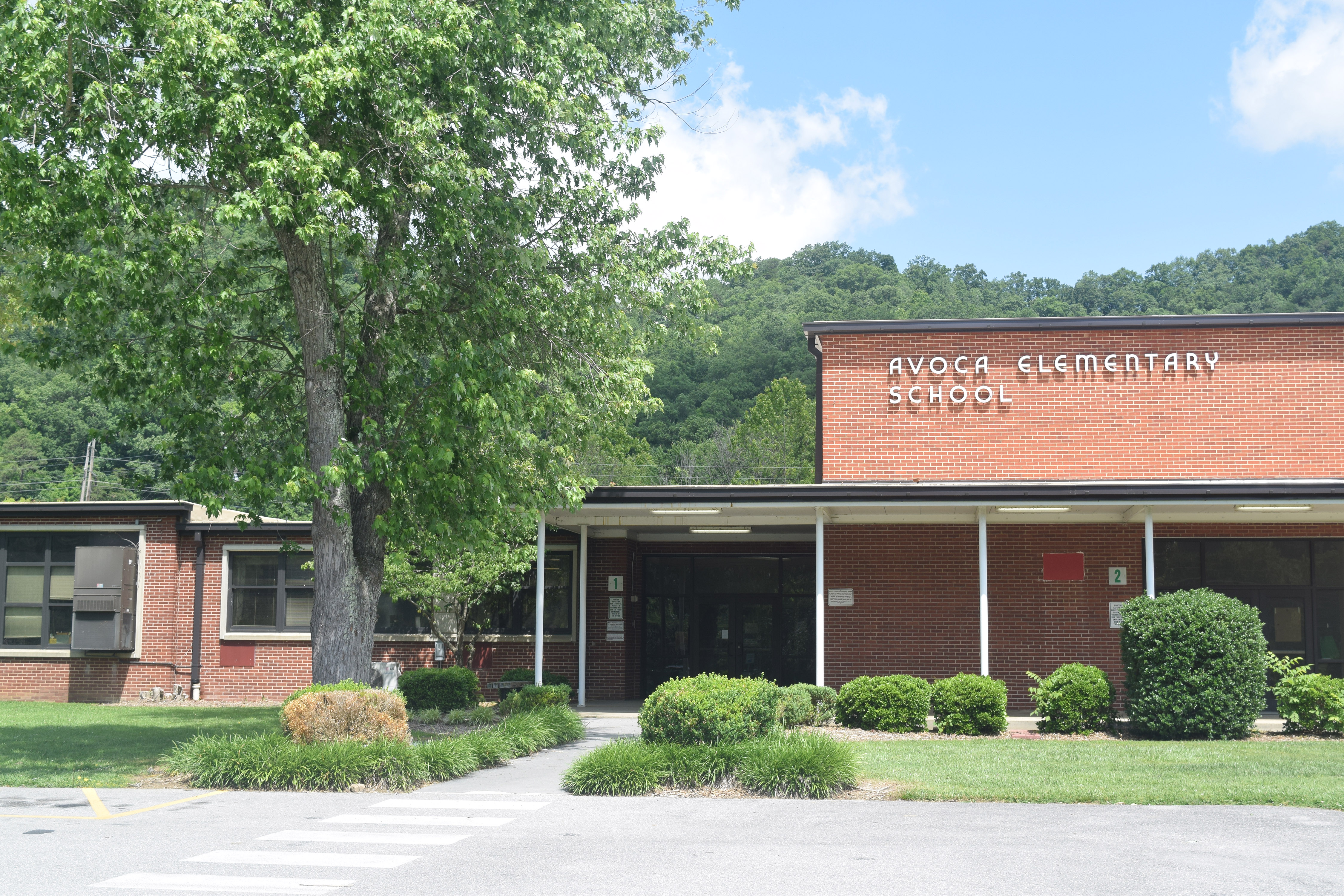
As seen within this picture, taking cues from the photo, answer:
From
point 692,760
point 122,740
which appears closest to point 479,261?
point 692,760

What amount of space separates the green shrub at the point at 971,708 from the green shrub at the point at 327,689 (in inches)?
322

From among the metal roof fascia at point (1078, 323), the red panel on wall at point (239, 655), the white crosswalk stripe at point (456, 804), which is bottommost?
the white crosswalk stripe at point (456, 804)

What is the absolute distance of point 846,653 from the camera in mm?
20469

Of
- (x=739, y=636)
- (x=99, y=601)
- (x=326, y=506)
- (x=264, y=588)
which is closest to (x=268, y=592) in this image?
(x=264, y=588)

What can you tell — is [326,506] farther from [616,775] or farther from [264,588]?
[264,588]

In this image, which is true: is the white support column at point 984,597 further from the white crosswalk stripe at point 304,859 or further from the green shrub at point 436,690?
the white crosswalk stripe at point 304,859

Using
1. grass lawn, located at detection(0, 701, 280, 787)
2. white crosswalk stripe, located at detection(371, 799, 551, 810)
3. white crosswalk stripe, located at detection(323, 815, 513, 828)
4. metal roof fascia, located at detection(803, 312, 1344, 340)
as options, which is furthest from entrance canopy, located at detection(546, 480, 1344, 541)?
white crosswalk stripe, located at detection(323, 815, 513, 828)

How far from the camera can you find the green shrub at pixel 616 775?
11.5m

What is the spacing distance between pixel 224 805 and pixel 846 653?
12163 mm

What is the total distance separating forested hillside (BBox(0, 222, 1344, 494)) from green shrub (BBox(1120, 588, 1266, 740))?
36.0 metres

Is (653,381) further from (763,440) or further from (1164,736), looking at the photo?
(1164,736)

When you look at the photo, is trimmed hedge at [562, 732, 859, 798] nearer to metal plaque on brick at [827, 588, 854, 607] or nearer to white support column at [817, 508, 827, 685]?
white support column at [817, 508, 827, 685]

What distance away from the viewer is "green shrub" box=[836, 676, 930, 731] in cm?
1680

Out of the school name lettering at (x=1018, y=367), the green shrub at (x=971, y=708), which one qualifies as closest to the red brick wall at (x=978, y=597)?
the school name lettering at (x=1018, y=367)
